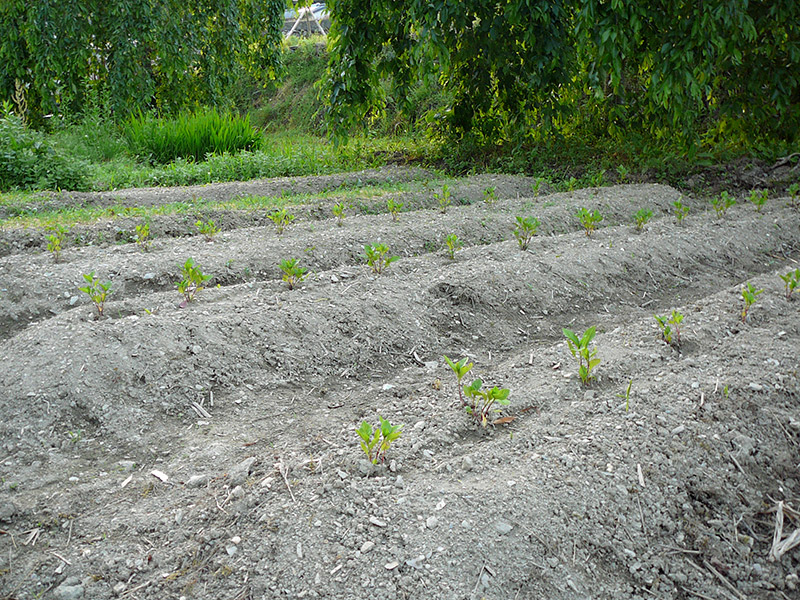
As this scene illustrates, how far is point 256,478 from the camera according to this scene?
211 cm

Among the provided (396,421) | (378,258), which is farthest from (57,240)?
(396,421)

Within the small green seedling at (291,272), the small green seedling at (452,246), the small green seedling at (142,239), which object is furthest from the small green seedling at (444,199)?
the small green seedling at (142,239)

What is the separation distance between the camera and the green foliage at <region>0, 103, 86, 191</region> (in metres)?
6.69

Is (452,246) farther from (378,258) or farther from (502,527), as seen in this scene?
(502,527)

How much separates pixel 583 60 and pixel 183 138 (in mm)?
5155

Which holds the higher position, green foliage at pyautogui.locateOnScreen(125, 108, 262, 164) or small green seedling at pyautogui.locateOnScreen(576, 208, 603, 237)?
small green seedling at pyautogui.locateOnScreen(576, 208, 603, 237)

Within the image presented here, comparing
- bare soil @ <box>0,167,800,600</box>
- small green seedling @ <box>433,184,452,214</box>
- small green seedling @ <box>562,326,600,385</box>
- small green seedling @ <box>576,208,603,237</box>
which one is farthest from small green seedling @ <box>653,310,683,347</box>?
small green seedling @ <box>433,184,452,214</box>

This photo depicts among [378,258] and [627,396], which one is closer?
[627,396]

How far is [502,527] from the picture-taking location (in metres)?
1.81

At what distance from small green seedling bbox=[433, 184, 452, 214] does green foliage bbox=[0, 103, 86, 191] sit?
12.3ft

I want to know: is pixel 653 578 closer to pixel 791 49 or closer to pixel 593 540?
pixel 593 540

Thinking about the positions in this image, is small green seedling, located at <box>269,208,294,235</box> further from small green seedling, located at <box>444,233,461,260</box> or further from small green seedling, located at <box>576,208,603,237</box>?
small green seedling, located at <box>576,208,603,237</box>

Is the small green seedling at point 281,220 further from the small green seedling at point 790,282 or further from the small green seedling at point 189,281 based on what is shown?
the small green seedling at point 790,282

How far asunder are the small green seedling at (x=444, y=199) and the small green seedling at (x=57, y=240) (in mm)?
2707
